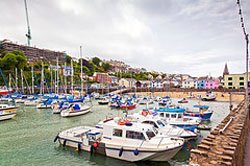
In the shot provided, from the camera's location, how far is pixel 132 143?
47.4 ft

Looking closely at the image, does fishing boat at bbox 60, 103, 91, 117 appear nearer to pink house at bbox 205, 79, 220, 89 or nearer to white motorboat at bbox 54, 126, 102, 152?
white motorboat at bbox 54, 126, 102, 152

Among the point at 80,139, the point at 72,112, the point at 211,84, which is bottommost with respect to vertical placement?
the point at 80,139

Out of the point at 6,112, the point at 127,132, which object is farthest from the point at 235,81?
the point at 127,132

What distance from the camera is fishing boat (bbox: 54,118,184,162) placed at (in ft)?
45.0

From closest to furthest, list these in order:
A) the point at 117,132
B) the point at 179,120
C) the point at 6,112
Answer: the point at 117,132, the point at 179,120, the point at 6,112

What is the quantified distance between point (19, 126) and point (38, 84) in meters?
73.8

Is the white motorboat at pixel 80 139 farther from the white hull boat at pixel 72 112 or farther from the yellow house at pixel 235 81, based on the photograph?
the yellow house at pixel 235 81

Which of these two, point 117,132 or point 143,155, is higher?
point 117,132

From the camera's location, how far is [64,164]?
48.4 ft

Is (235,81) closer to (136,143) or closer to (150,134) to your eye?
(150,134)

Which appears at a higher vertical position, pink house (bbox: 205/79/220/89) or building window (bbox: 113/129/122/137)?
pink house (bbox: 205/79/220/89)

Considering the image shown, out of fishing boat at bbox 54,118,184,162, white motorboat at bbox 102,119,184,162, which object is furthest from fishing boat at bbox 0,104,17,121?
white motorboat at bbox 102,119,184,162

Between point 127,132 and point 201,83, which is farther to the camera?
point 201,83

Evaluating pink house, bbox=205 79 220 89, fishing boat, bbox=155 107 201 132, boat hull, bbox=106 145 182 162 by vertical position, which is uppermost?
pink house, bbox=205 79 220 89
